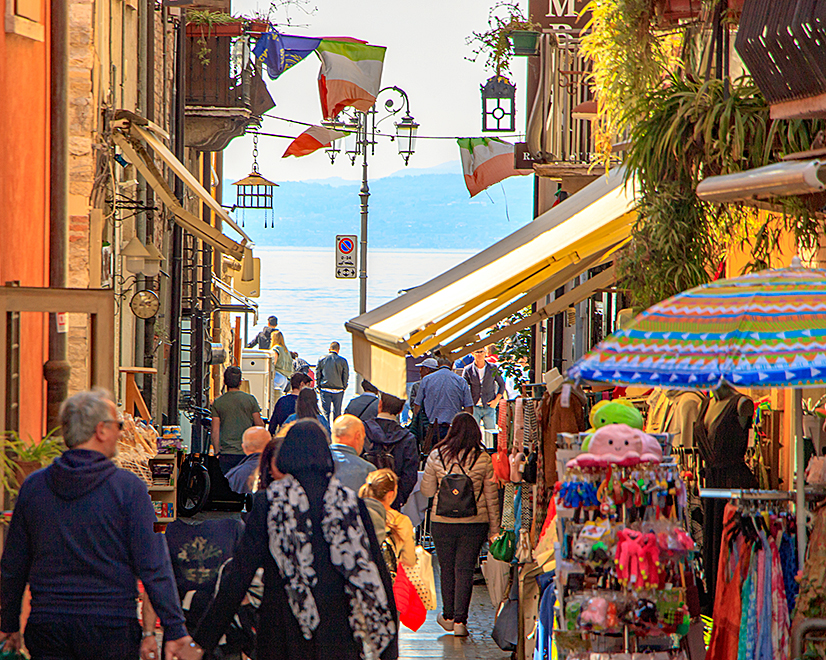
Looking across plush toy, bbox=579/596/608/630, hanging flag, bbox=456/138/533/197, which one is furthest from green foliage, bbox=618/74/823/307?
hanging flag, bbox=456/138/533/197

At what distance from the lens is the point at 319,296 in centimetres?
13512

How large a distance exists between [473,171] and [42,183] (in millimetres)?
15697

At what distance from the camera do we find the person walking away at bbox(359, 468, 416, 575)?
25.8ft

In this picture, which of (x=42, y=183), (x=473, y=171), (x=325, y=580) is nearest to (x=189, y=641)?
(x=325, y=580)

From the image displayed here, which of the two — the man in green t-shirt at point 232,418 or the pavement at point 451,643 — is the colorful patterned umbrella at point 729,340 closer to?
the pavement at point 451,643

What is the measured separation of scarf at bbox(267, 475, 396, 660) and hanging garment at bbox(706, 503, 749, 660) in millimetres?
1798

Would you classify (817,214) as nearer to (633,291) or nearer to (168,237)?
(633,291)

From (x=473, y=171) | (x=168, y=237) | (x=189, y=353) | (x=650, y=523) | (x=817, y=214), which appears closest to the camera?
(x=650, y=523)

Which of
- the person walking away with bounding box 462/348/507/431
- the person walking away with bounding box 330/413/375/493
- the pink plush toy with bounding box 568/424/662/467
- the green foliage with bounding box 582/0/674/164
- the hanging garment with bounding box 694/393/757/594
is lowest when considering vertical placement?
the person walking away with bounding box 462/348/507/431

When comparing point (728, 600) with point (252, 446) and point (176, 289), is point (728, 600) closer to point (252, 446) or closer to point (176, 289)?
point (252, 446)

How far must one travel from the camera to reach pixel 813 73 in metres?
6.07

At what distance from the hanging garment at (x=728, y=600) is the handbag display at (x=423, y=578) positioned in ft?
7.59

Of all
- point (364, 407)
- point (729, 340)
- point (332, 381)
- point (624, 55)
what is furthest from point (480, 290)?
point (332, 381)

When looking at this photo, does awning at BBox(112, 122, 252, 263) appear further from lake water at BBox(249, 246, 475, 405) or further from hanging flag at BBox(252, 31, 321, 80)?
lake water at BBox(249, 246, 475, 405)
